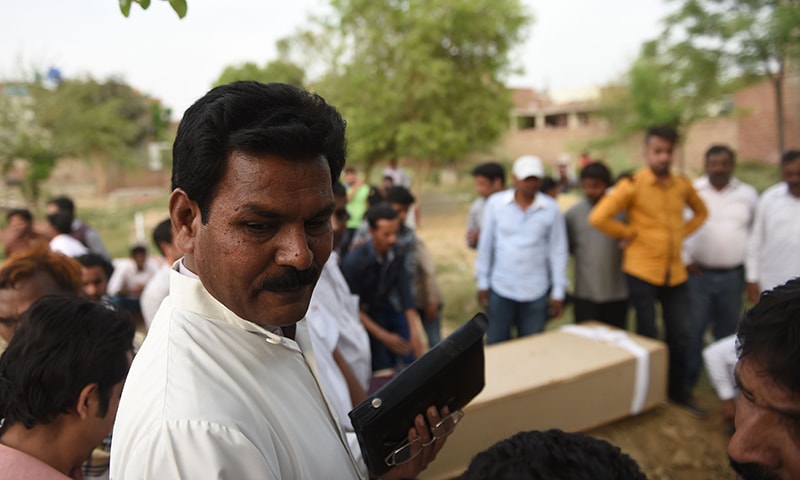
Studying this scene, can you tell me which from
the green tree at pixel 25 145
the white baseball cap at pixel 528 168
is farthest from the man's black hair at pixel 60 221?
the green tree at pixel 25 145

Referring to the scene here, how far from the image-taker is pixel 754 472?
104 centimetres

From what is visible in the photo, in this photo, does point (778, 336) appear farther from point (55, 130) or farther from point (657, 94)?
point (657, 94)

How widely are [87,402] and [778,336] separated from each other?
1.56m

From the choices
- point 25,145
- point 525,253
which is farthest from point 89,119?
point 525,253

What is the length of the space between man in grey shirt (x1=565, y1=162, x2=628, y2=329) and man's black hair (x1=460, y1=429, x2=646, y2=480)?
360 cm

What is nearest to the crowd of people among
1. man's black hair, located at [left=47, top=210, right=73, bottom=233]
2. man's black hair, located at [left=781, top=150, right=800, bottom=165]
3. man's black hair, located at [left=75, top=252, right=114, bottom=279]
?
man's black hair, located at [left=75, top=252, right=114, bottom=279]

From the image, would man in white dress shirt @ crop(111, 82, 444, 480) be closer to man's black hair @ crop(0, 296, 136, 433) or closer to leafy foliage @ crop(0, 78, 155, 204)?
man's black hair @ crop(0, 296, 136, 433)

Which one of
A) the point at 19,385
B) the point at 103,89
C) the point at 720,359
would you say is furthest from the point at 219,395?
the point at 103,89

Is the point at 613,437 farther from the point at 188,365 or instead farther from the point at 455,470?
the point at 188,365

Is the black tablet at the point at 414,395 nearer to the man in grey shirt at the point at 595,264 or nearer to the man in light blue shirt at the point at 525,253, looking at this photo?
the man in light blue shirt at the point at 525,253

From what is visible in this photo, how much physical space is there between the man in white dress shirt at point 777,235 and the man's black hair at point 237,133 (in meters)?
3.76

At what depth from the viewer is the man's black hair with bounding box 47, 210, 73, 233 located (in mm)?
4945

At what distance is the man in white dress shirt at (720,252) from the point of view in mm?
4109

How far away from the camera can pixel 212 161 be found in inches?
41.4
